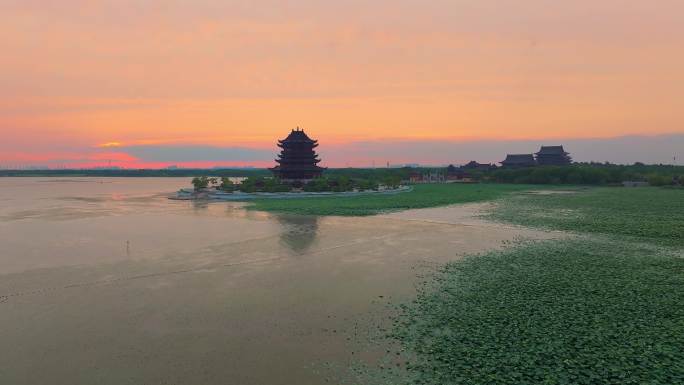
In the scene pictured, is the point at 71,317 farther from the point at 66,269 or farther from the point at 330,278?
the point at 330,278

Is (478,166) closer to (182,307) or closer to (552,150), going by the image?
(552,150)

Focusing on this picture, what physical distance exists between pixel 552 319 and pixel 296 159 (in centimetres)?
5750

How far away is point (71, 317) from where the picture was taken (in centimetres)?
1121

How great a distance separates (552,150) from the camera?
374 feet

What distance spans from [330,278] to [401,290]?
9.97 ft

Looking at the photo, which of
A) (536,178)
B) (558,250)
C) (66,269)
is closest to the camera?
(66,269)

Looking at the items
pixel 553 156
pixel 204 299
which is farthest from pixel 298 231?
pixel 553 156

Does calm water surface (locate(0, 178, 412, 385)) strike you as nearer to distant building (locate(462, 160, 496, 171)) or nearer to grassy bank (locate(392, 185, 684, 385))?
grassy bank (locate(392, 185, 684, 385))

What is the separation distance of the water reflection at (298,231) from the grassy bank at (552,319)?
8534 mm

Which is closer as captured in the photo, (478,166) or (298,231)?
(298,231)

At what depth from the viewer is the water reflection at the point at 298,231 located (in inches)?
859

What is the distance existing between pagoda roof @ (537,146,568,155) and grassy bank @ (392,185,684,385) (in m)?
105

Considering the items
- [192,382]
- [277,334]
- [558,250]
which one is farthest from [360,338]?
[558,250]

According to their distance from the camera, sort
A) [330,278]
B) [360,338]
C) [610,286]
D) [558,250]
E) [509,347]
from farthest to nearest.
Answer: [558,250] < [330,278] < [610,286] < [360,338] < [509,347]
